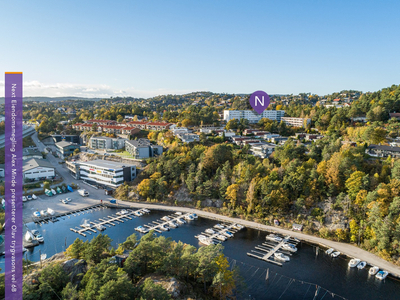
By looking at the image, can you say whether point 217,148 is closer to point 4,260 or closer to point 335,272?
point 335,272

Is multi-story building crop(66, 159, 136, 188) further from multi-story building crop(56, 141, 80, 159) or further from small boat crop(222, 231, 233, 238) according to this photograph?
small boat crop(222, 231, 233, 238)

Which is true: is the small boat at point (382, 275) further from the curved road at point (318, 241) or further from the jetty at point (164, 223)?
the jetty at point (164, 223)

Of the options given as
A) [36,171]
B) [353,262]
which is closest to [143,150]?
[36,171]

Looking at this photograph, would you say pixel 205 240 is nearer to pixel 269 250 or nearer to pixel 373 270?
pixel 269 250

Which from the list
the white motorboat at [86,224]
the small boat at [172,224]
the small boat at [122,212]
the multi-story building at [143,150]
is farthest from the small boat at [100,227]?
the multi-story building at [143,150]

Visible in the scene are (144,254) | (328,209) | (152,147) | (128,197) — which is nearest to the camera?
(144,254)

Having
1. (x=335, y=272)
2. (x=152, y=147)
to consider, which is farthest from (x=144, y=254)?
(x=152, y=147)
